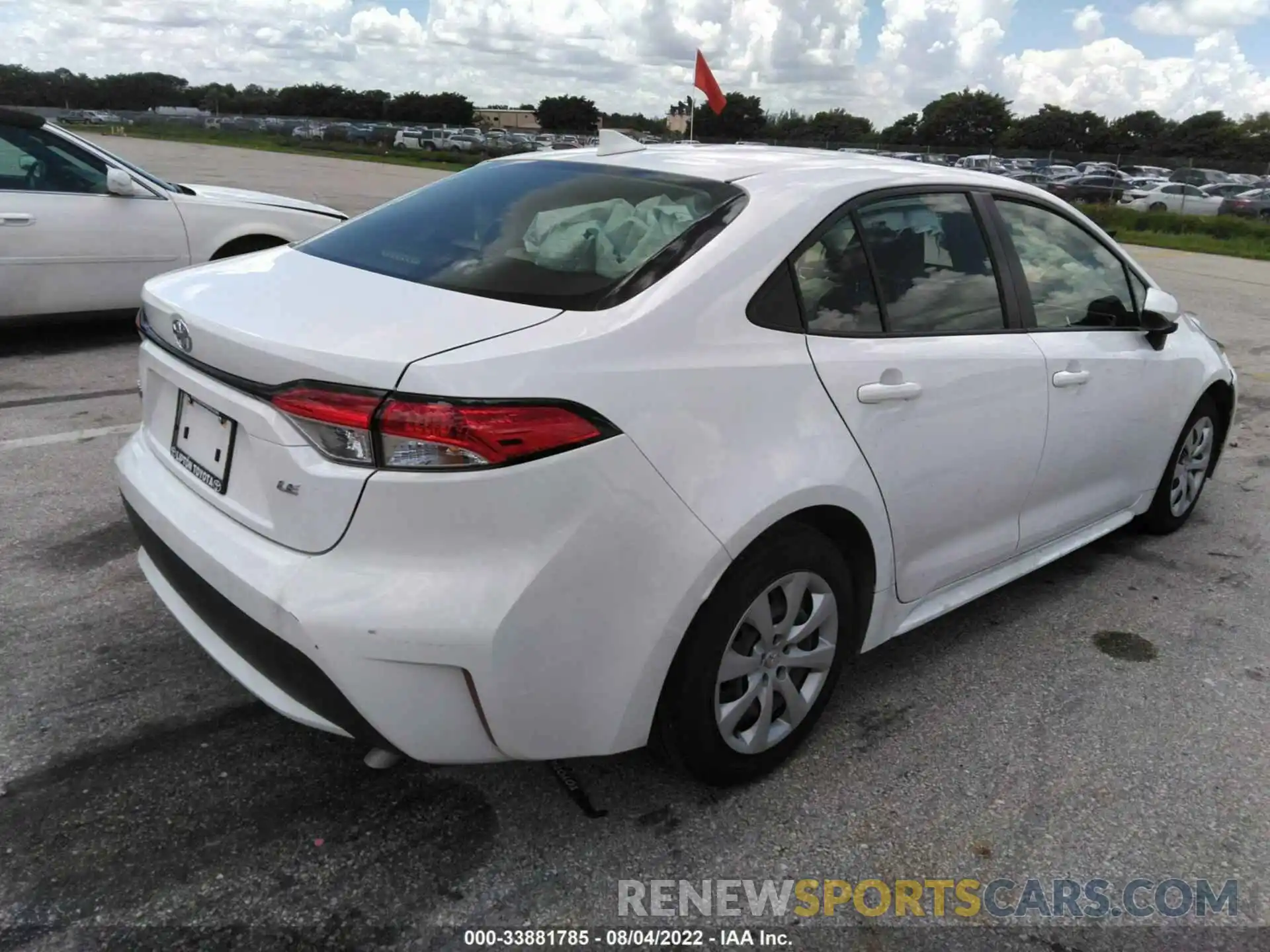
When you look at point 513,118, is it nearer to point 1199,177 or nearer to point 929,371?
point 1199,177

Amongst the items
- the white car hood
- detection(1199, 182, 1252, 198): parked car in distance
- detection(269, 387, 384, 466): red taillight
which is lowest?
detection(269, 387, 384, 466): red taillight

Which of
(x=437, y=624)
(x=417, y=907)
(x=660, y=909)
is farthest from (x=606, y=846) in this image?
(x=437, y=624)

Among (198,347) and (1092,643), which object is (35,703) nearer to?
(198,347)

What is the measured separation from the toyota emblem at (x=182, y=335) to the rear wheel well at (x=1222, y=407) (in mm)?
4008

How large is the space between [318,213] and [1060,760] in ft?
21.6

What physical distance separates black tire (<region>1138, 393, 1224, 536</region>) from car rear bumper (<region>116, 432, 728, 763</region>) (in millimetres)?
2957

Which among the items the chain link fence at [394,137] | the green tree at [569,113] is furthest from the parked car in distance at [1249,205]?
the green tree at [569,113]

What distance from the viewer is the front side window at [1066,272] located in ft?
11.1

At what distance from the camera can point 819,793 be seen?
262 cm

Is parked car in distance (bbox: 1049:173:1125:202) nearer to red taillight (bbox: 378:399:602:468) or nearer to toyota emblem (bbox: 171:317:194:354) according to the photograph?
toyota emblem (bbox: 171:317:194:354)

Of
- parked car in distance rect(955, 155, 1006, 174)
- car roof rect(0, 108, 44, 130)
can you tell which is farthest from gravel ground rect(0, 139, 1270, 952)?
parked car in distance rect(955, 155, 1006, 174)

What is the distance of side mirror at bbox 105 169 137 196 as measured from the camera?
6508 millimetres

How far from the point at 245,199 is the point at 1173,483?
6.39 meters

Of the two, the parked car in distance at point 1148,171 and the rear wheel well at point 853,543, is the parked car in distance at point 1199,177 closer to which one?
the parked car in distance at point 1148,171
